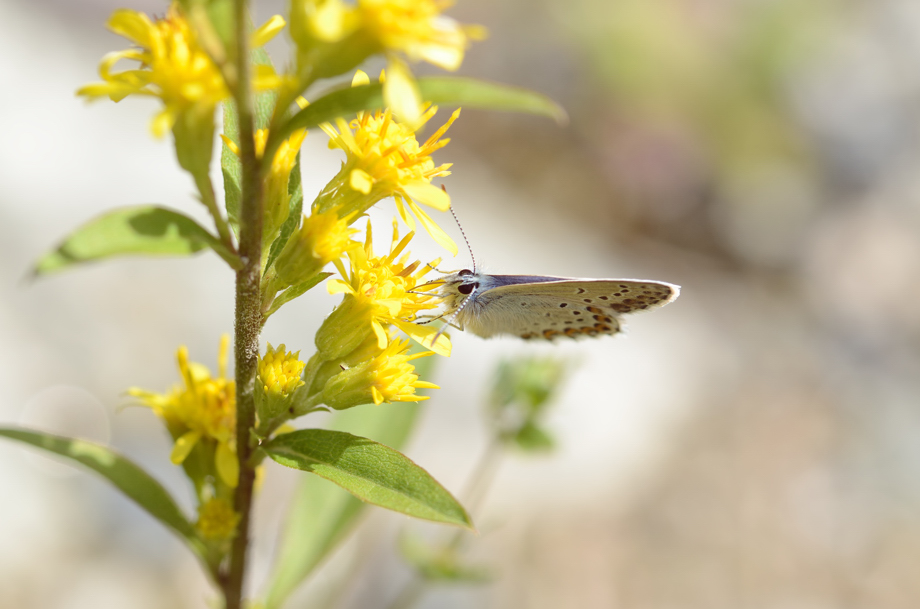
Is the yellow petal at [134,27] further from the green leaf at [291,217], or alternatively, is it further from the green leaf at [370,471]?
the green leaf at [370,471]

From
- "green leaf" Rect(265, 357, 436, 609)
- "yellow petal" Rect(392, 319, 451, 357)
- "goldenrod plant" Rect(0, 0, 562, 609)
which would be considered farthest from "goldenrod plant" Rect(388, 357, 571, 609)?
"yellow petal" Rect(392, 319, 451, 357)

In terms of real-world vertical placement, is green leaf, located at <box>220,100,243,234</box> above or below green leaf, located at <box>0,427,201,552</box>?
above

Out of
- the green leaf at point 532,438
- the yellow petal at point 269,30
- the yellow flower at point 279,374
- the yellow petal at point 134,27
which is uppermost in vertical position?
the yellow petal at point 269,30

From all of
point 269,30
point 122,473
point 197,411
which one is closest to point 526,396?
point 197,411

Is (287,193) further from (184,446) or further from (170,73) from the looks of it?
(184,446)

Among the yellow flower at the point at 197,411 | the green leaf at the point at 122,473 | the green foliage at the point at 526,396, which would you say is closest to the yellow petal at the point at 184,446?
the yellow flower at the point at 197,411

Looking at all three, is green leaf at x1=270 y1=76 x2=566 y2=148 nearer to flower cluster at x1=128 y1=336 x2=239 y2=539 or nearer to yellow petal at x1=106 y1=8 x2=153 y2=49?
yellow petal at x1=106 y1=8 x2=153 y2=49
